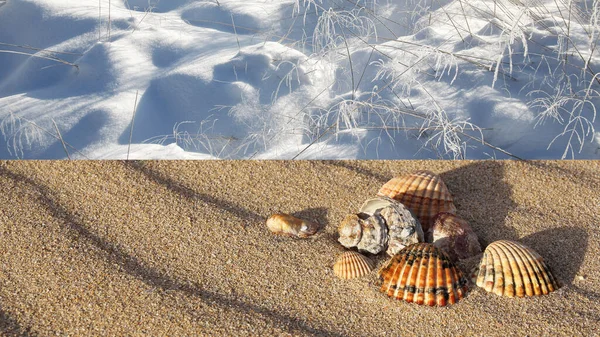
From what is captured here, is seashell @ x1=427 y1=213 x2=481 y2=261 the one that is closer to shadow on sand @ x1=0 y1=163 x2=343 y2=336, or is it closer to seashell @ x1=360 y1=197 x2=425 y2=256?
seashell @ x1=360 y1=197 x2=425 y2=256

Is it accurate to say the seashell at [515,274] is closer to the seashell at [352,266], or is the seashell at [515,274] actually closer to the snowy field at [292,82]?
the seashell at [352,266]

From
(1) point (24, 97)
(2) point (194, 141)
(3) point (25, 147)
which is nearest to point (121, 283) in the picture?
(2) point (194, 141)

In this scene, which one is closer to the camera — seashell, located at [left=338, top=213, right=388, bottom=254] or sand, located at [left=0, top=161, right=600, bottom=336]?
sand, located at [left=0, top=161, right=600, bottom=336]

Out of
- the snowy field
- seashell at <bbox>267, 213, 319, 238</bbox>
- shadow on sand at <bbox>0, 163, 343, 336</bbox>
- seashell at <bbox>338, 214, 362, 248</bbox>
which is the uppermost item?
the snowy field

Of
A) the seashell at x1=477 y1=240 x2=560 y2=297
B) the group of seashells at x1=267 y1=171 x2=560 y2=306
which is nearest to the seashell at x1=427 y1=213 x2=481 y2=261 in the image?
the group of seashells at x1=267 y1=171 x2=560 y2=306

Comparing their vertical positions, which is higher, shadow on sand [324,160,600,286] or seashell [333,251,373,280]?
shadow on sand [324,160,600,286]

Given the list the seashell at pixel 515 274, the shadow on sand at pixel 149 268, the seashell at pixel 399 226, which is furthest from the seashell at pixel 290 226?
the seashell at pixel 515 274

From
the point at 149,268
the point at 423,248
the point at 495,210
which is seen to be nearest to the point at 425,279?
the point at 423,248

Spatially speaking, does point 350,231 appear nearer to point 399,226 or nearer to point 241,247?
point 399,226

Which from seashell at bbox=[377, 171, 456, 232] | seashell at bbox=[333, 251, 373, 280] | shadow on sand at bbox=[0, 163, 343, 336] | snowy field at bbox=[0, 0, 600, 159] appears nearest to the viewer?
shadow on sand at bbox=[0, 163, 343, 336]
